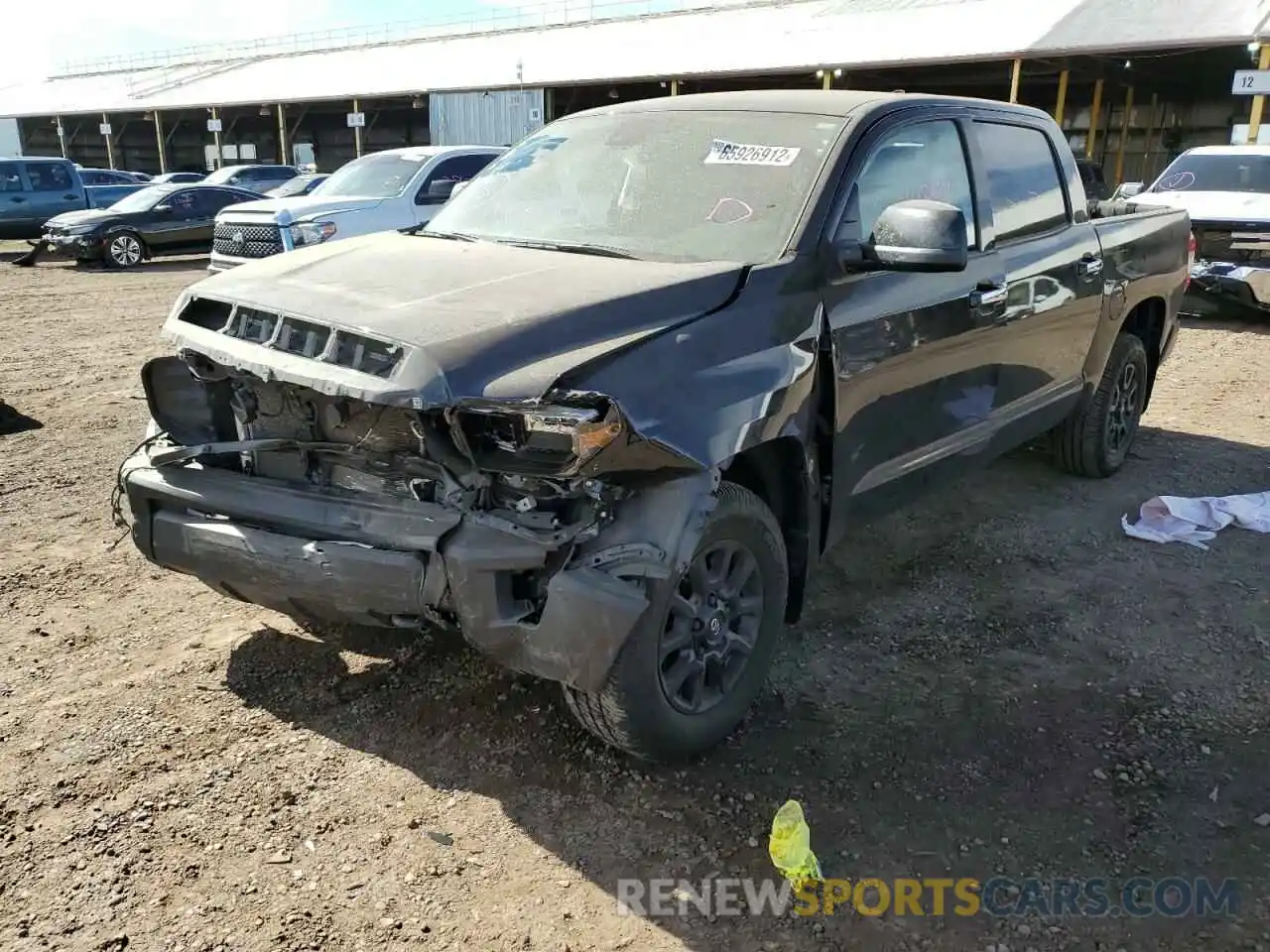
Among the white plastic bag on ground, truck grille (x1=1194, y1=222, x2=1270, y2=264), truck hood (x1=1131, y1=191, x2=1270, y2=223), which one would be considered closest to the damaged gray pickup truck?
the white plastic bag on ground

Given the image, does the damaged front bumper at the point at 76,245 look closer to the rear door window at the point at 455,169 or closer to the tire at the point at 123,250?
the tire at the point at 123,250

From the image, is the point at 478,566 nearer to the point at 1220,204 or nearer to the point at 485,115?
the point at 1220,204

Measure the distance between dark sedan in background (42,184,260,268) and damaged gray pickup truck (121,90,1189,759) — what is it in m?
14.7

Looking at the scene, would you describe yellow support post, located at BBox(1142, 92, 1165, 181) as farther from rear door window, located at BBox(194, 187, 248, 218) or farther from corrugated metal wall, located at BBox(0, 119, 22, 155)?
corrugated metal wall, located at BBox(0, 119, 22, 155)

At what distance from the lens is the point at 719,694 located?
3.12m

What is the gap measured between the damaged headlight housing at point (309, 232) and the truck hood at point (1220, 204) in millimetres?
8331

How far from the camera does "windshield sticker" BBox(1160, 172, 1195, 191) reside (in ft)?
38.6

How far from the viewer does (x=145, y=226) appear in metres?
17.0

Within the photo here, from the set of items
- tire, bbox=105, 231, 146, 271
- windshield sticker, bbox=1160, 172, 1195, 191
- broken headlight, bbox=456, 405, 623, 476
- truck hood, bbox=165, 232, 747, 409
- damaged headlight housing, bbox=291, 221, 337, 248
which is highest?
truck hood, bbox=165, 232, 747, 409

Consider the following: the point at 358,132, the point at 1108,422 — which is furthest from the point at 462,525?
the point at 358,132

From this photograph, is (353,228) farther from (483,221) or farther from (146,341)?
(483,221)

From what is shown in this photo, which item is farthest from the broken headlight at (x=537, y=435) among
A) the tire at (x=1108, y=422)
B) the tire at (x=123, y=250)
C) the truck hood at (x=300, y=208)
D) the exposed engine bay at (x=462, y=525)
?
the tire at (x=123, y=250)

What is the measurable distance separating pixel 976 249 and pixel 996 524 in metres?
1.63

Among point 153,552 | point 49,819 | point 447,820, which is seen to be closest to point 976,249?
point 447,820
